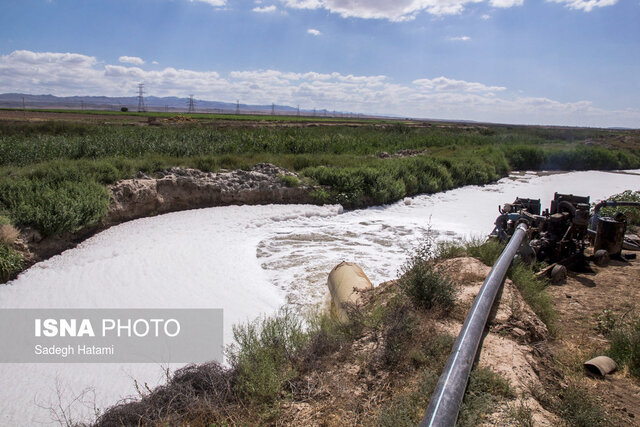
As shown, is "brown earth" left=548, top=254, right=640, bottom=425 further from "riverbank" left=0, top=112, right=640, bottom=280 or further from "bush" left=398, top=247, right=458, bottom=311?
"riverbank" left=0, top=112, right=640, bottom=280

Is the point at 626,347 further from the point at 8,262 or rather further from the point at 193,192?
the point at 193,192

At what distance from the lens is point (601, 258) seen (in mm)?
6648

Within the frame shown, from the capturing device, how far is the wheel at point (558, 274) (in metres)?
5.88

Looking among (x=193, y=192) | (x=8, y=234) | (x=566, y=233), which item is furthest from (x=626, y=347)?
(x=193, y=192)

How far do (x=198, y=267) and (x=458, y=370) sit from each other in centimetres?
673

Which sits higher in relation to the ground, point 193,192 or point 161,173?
point 161,173

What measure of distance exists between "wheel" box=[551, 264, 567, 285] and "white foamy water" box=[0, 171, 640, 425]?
3054 millimetres

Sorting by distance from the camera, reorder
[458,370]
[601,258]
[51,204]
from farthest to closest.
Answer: [51,204], [601,258], [458,370]

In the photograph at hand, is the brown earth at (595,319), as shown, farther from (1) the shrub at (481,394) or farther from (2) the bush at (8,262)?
(2) the bush at (8,262)

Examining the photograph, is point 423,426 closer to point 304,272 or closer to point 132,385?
point 132,385

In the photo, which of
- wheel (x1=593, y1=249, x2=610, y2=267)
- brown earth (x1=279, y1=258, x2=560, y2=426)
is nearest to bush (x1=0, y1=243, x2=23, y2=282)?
brown earth (x1=279, y1=258, x2=560, y2=426)

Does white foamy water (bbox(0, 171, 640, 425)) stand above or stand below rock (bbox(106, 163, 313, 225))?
below

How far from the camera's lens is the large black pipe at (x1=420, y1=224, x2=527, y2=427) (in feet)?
7.48

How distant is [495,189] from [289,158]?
34.8 feet
